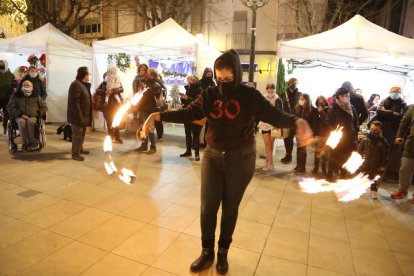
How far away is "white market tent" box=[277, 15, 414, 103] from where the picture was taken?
7.81 metres

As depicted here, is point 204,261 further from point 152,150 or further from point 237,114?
point 152,150

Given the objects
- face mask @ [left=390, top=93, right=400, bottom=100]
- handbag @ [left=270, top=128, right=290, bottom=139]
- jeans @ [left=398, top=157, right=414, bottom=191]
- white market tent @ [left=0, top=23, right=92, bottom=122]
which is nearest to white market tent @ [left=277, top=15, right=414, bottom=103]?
face mask @ [left=390, top=93, right=400, bottom=100]

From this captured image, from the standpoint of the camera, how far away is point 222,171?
9.91ft

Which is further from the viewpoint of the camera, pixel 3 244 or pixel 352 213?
pixel 352 213

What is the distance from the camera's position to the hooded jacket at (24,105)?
23.9 ft

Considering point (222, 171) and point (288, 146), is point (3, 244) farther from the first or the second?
point (288, 146)

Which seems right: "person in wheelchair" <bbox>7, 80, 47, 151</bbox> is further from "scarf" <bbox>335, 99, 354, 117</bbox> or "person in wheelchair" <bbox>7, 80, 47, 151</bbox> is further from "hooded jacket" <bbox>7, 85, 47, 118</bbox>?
"scarf" <bbox>335, 99, 354, 117</bbox>

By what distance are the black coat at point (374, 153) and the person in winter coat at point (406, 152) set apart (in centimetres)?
35

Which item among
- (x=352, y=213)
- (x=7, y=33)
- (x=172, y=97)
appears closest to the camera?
(x=352, y=213)

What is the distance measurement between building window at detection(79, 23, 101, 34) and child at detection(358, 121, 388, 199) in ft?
→ 90.8

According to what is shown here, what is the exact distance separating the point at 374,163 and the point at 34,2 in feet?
65.7

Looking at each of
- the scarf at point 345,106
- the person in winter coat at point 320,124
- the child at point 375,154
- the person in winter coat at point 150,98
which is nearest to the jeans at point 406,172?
the child at point 375,154

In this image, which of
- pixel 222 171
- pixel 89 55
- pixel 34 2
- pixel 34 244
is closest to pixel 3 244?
pixel 34 244

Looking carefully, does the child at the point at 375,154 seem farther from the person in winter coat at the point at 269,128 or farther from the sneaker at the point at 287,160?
the sneaker at the point at 287,160
